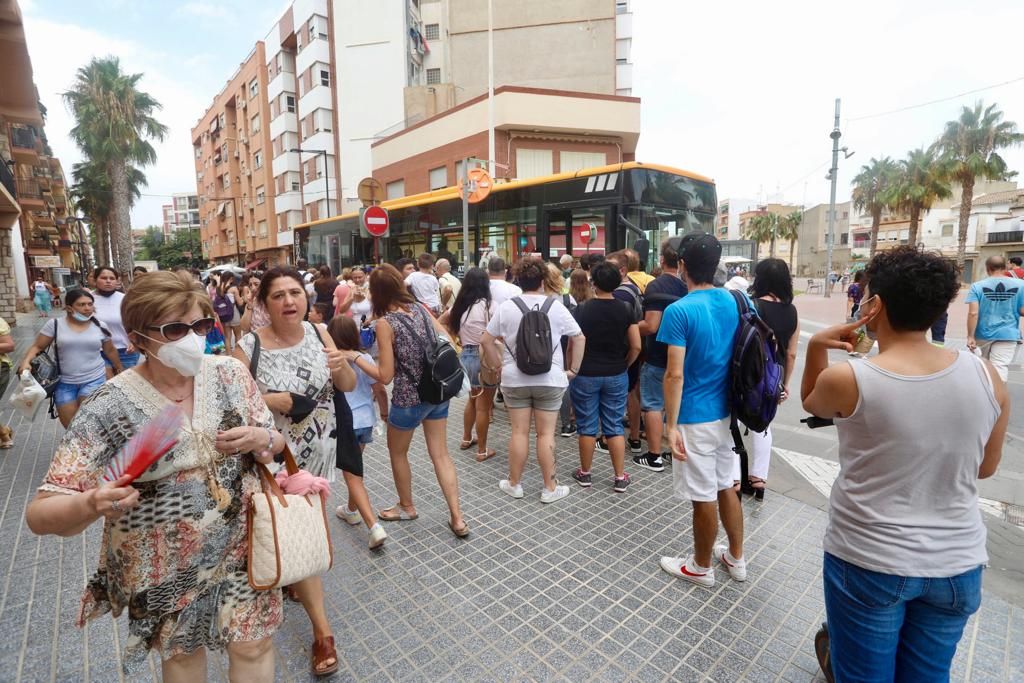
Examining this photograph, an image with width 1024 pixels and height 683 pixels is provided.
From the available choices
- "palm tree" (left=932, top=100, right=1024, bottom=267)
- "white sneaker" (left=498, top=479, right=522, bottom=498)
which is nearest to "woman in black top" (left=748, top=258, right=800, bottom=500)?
"white sneaker" (left=498, top=479, right=522, bottom=498)

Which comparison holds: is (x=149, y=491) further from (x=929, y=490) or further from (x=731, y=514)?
(x=731, y=514)

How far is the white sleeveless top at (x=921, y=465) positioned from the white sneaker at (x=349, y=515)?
3217 millimetres

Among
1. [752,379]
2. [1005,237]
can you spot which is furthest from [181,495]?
[1005,237]

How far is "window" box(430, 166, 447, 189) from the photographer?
2714 centimetres

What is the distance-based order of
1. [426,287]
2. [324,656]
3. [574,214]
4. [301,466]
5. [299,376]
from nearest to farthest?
[324,656], [299,376], [301,466], [426,287], [574,214]

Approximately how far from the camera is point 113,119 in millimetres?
29062

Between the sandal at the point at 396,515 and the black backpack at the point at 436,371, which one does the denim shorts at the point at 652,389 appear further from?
the sandal at the point at 396,515

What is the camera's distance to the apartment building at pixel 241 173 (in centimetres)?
4197

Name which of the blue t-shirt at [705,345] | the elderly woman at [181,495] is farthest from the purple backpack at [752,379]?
the elderly woman at [181,495]

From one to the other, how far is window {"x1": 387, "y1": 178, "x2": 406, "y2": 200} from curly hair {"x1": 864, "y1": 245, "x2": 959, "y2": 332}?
99.1 feet

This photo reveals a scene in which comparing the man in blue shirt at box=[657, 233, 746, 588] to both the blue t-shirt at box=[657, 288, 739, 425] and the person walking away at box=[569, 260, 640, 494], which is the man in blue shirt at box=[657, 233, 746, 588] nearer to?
the blue t-shirt at box=[657, 288, 739, 425]

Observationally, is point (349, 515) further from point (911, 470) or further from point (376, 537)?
point (911, 470)

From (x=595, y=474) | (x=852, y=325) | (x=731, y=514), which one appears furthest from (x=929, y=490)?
(x=595, y=474)

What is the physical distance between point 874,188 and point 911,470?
4961cm
